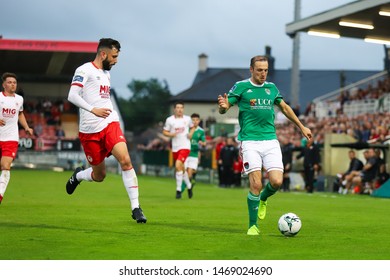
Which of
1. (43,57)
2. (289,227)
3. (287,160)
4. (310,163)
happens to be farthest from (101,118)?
(43,57)

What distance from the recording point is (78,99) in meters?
13.2

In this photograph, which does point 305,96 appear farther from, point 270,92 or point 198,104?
point 270,92

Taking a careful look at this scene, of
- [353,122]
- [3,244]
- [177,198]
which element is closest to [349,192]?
[353,122]

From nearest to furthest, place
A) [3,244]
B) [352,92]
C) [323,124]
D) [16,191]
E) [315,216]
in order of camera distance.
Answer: [3,244]
[315,216]
[16,191]
[323,124]
[352,92]

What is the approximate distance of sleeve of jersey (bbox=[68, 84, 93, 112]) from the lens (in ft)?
43.0

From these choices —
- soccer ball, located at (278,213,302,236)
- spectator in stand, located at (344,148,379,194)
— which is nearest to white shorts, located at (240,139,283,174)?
soccer ball, located at (278,213,302,236)

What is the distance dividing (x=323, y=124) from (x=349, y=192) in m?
9.01

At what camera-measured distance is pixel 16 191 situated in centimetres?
2486

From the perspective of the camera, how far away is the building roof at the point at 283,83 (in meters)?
96.8

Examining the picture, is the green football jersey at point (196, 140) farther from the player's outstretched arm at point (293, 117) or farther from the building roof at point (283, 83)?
the building roof at point (283, 83)

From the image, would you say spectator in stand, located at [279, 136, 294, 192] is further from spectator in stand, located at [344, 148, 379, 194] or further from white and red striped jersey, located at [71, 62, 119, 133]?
white and red striped jersey, located at [71, 62, 119, 133]

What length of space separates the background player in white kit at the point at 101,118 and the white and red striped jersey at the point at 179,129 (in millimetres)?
9916

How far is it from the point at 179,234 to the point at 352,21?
28.0 meters

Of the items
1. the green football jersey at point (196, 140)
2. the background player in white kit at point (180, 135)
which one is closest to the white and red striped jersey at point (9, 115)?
the background player in white kit at point (180, 135)
